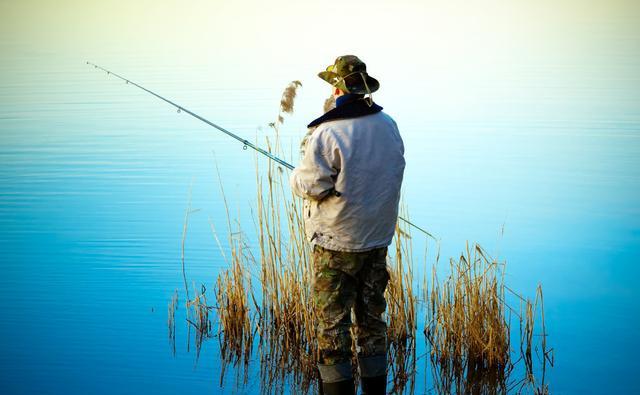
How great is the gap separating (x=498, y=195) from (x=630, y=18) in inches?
703

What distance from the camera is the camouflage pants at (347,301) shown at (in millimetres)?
3527

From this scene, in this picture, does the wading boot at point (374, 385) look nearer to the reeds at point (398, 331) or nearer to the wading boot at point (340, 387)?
the wading boot at point (340, 387)

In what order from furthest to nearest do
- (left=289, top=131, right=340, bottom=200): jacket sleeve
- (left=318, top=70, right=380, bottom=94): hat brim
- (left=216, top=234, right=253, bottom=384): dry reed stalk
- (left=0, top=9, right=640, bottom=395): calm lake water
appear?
(left=0, top=9, right=640, bottom=395): calm lake water → (left=216, top=234, right=253, bottom=384): dry reed stalk → (left=318, top=70, right=380, bottom=94): hat brim → (left=289, top=131, right=340, bottom=200): jacket sleeve

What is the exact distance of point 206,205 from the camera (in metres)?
8.22

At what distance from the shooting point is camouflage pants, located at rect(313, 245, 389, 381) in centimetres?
353

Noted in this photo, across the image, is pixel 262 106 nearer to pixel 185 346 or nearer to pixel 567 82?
pixel 567 82

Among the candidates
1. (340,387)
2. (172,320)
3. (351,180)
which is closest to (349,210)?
(351,180)

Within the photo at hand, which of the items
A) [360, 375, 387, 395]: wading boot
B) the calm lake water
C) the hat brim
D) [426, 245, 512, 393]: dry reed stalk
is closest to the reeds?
[426, 245, 512, 393]: dry reed stalk

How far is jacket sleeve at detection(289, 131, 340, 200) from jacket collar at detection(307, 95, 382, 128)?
3.0 inches

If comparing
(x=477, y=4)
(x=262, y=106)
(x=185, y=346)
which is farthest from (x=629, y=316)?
(x=477, y=4)

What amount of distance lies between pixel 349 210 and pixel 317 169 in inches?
8.9

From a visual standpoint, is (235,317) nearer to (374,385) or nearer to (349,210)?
(374,385)

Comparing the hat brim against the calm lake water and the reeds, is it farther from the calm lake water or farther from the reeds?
the calm lake water

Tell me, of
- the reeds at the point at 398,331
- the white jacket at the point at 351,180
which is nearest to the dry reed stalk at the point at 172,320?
the reeds at the point at 398,331
